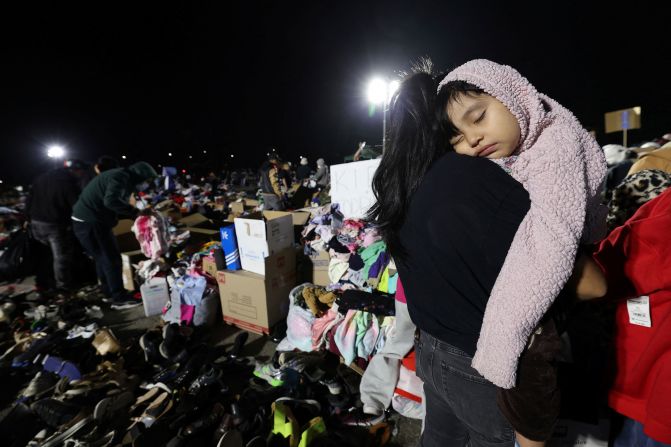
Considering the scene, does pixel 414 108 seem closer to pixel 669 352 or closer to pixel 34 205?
pixel 669 352

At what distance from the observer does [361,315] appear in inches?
101

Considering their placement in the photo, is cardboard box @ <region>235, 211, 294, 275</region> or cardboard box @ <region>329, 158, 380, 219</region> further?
cardboard box @ <region>329, 158, 380, 219</region>

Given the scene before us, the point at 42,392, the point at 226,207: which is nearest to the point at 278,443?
the point at 42,392

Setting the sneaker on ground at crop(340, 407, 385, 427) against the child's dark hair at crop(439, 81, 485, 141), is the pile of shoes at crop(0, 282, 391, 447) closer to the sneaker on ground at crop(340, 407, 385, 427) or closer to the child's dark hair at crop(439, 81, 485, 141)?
the sneaker on ground at crop(340, 407, 385, 427)

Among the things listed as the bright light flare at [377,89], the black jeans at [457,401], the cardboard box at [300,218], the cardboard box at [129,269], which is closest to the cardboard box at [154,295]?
the cardboard box at [129,269]

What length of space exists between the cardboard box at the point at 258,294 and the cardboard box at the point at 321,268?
1.10ft

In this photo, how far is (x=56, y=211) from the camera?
4070mm

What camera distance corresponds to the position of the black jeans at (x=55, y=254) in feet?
13.5

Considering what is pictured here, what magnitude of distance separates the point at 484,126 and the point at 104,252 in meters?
4.99

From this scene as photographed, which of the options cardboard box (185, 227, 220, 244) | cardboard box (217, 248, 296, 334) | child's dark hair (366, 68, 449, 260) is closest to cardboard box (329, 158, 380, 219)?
cardboard box (217, 248, 296, 334)

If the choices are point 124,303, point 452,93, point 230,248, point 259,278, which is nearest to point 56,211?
point 124,303

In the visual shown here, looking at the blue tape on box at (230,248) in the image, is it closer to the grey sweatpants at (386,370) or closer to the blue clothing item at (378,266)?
the blue clothing item at (378,266)

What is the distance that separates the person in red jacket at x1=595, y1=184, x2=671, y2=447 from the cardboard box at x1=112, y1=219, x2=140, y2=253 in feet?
20.6

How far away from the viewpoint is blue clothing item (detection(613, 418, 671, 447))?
125 cm
